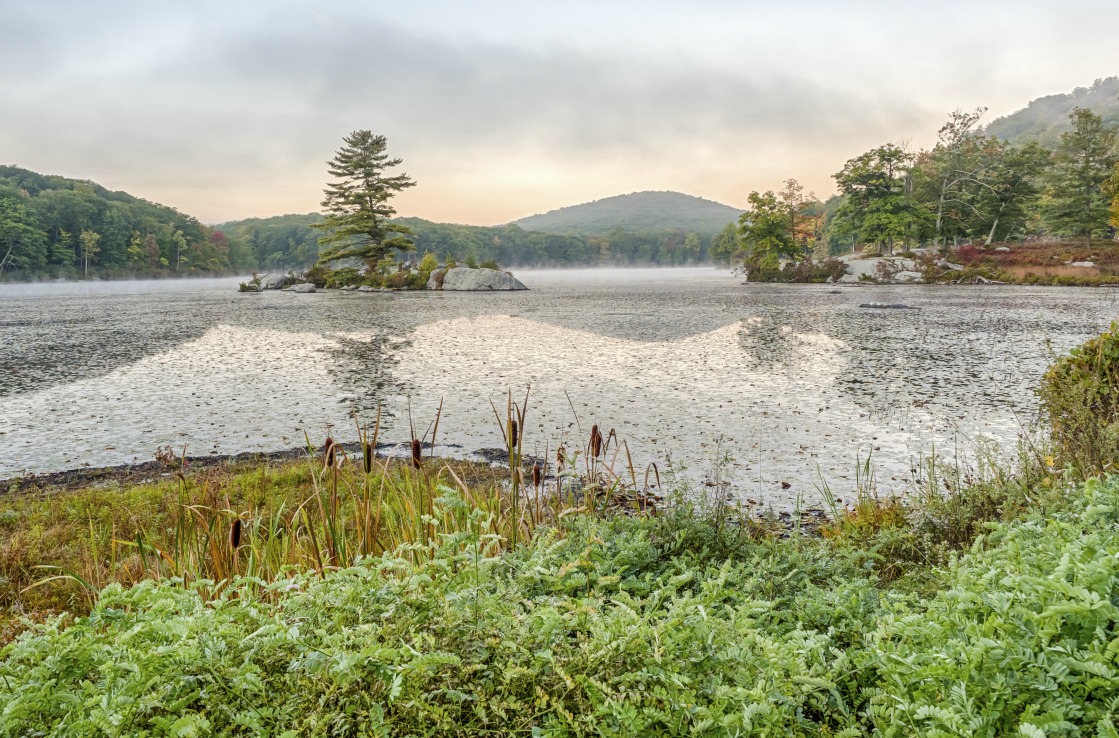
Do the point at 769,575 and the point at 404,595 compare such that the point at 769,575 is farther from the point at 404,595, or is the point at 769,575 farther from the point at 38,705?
the point at 38,705

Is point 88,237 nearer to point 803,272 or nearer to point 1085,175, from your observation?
point 803,272

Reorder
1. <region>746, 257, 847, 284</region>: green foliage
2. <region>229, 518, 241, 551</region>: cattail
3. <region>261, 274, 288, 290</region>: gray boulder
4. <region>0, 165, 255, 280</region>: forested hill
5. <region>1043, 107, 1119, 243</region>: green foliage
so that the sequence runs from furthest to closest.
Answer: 1. <region>0, 165, 255, 280</region>: forested hill
2. <region>261, 274, 288, 290</region>: gray boulder
3. <region>1043, 107, 1119, 243</region>: green foliage
4. <region>746, 257, 847, 284</region>: green foliage
5. <region>229, 518, 241, 551</region>: cattail

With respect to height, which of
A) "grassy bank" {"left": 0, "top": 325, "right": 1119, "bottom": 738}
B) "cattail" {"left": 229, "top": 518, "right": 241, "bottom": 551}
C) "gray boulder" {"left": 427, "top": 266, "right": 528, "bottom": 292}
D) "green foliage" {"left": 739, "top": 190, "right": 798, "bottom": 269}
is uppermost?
"green foliage" {"left": 739, "top": 190, "right": 798, "bottom": 269}

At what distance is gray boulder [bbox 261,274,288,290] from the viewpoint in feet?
151

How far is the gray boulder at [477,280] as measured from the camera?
40.6m

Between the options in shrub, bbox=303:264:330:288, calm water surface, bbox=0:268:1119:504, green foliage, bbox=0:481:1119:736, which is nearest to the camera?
green foliage, bbox=0:481:1119:736

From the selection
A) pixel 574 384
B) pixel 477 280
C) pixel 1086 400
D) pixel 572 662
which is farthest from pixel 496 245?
pixel 572 662

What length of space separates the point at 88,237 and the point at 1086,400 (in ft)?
294

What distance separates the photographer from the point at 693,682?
1.38m

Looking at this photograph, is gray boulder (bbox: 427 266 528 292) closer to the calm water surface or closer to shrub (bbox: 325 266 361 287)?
shrub (bbox: 325 266 361 287)

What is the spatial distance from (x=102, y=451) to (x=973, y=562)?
8.17 meters

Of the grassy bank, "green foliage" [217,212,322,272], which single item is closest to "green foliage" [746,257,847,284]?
the grassy bank

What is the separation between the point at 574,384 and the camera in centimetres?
973

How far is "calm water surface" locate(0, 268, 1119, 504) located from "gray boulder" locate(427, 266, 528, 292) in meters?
20.9
